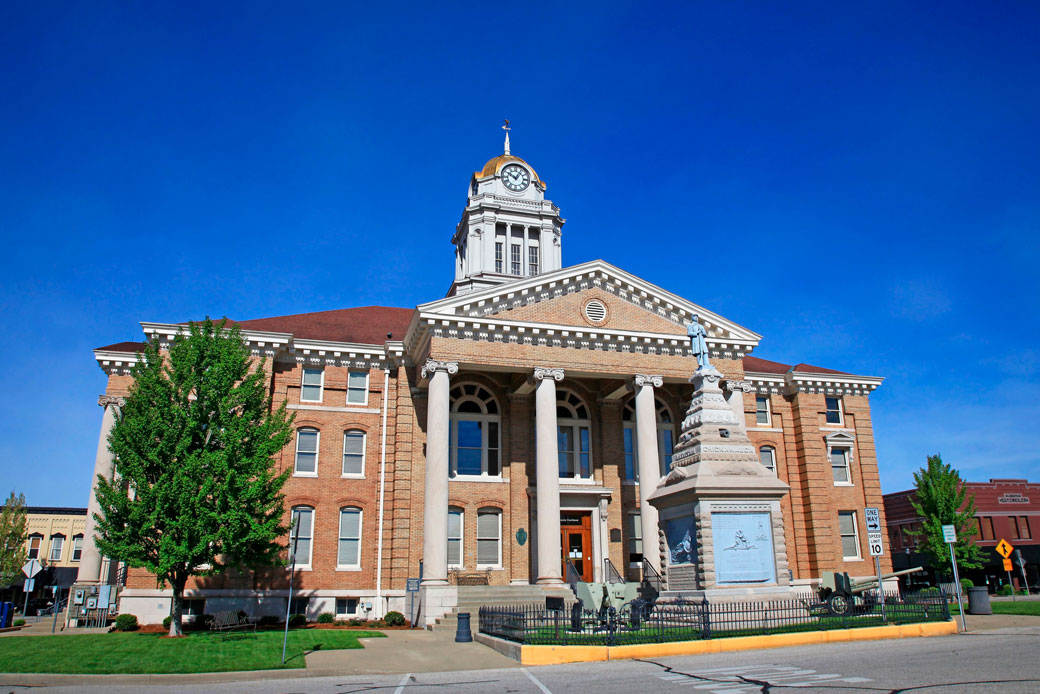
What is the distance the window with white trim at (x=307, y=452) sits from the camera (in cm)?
3064

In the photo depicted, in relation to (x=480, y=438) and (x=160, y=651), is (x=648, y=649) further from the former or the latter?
(x=480, y=438)

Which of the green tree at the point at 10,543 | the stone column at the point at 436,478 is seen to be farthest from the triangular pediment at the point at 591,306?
the green tree at the point at 10,543

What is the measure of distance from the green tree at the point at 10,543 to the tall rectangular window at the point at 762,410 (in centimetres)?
4739

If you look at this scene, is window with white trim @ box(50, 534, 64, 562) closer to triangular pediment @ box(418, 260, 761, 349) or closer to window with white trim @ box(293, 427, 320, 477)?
window with white trim @ box(293, 427, 320, 477)

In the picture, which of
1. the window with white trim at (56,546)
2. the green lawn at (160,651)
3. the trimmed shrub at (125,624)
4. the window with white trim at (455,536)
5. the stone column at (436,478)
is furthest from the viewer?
the window with white trim at (56,546)

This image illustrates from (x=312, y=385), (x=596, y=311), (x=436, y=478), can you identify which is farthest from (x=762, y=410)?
(x=312, y=385)

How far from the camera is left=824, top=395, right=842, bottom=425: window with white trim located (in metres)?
39.0

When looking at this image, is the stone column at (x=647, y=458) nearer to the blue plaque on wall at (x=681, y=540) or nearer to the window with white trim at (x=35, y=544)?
the blue plaque on wall at (x=681, y=540)

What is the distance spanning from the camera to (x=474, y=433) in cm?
3219

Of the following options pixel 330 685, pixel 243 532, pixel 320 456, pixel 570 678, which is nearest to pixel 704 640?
pixel 570 678

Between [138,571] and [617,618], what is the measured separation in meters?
19.3

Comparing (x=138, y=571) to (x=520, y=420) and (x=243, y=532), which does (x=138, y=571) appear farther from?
(x=520, y=420)

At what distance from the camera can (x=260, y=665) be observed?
584 inches

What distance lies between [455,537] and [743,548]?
51.7ft
